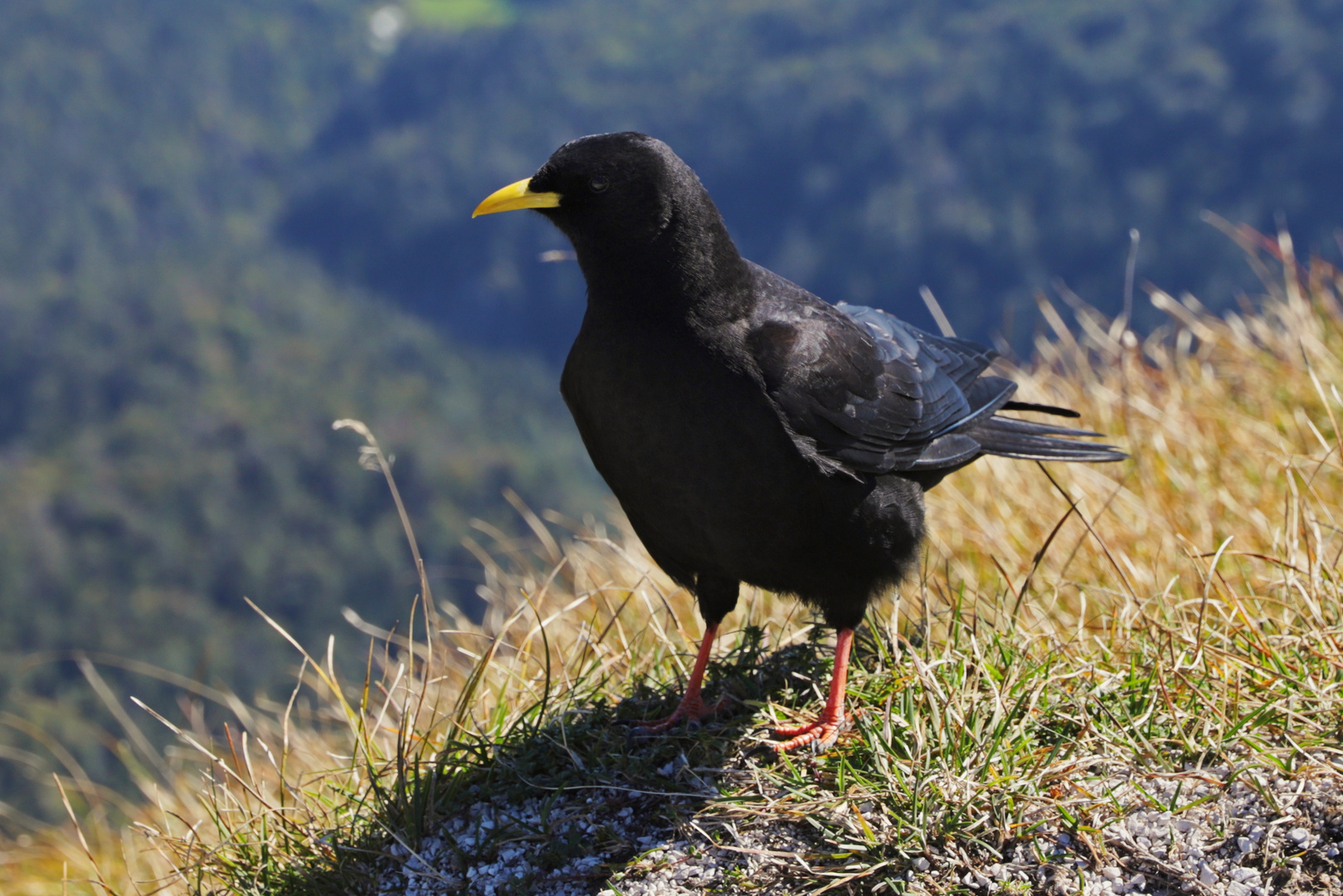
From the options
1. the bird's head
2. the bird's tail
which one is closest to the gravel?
the bird's tail

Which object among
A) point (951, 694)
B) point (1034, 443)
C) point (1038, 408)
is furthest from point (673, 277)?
point (1038, 408)

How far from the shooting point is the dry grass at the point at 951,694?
2744 millimetres

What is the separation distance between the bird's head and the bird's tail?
1.29 metres

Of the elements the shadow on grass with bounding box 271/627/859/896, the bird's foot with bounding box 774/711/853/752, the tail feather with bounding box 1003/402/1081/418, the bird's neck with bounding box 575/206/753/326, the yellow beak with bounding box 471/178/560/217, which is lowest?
the shadow on grass with bounding box 271/627/859/896

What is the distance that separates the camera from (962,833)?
260cm

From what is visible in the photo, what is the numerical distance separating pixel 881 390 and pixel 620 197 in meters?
1.06

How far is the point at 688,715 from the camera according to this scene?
3283 mm

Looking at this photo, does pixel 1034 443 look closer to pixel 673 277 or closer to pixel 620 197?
pixel 673 277

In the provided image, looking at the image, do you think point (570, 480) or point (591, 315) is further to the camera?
point (570, 480)

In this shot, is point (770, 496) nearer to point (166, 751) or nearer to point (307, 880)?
point (307, 880)

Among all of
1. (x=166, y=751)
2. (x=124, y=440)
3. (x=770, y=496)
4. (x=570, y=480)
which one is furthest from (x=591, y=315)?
(x=124, y=440)

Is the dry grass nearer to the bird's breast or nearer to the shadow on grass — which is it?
the shadow on grass

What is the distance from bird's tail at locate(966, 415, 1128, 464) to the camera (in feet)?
12.2

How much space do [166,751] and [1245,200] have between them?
207842 millimetres
